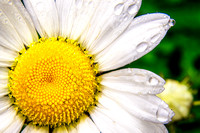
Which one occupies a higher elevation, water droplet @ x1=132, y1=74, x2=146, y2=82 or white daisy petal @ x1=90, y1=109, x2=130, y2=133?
water droplet @ x1=132, y1=74, x2=146, y2=82

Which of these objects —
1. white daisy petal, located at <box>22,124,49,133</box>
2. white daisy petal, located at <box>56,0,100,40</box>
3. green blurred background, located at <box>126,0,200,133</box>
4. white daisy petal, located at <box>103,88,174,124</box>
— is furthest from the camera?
green blurred background, located at <box>126,0,200,133</box>

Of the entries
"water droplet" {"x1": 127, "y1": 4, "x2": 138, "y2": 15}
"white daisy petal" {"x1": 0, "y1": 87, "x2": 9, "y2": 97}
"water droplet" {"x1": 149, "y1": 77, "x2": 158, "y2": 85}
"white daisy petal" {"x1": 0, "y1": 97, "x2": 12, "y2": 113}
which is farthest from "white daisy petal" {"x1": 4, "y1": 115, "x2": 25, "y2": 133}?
"water droplet" {"x1": 127, "y1": 4, "x2": 138, "y2": 15}

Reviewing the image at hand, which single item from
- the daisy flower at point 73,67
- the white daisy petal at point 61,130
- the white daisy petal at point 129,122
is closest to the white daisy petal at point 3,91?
the daisy flower at point 73,67

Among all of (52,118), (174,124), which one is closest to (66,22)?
(52,118)

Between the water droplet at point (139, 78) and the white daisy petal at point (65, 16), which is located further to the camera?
the white daisy petal at point (65, 16)

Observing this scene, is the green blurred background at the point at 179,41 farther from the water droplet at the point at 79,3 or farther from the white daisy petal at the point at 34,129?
the white daisy petal at the point at 34,129

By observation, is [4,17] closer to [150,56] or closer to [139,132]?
[139,132]

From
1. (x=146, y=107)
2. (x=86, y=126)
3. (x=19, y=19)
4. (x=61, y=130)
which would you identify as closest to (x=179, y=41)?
(x=146, y=107)

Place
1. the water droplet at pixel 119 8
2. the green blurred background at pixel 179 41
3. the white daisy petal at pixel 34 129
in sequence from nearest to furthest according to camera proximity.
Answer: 1. the water droplet at pixel 119 8
2. the white daisy petal at pixel 34 129
3. the green blurred background at pixel 179 41

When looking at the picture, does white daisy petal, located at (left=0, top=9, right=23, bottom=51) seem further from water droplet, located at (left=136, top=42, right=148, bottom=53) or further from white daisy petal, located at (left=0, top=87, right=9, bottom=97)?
water droplet, located at (left=136, top=42, right=148, bottom=53)
